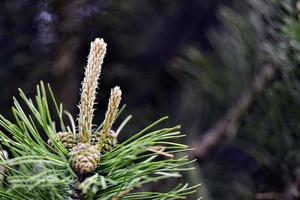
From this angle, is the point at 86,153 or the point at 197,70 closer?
the point at 86,153

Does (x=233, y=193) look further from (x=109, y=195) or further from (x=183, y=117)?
(x=109, y=195)

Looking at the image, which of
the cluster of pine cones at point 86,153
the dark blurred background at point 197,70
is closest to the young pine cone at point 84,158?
the cluster of pine cones at point 86,153

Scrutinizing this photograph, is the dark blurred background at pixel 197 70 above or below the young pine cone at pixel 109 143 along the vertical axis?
above

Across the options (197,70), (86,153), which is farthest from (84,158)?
(197,70)

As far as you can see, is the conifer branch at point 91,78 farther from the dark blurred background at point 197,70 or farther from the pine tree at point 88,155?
the dark blurred background at point 197,70

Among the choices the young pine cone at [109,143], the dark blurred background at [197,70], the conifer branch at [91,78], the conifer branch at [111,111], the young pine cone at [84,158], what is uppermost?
the dark blurred background at [197,70]

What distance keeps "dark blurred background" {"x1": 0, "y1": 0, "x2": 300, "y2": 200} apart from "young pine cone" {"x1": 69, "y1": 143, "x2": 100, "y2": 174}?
27 centimetres

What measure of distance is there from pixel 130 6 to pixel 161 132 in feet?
1.69

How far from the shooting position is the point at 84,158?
330 mm

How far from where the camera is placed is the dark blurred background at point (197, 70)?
25.2 inches

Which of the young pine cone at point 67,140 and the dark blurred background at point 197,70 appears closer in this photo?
the young pine cone at point 67,140

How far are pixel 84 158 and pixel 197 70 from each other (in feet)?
1.47

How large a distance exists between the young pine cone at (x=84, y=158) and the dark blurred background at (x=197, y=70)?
272 millimetres

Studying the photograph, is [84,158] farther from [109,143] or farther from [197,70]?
[197,70]
